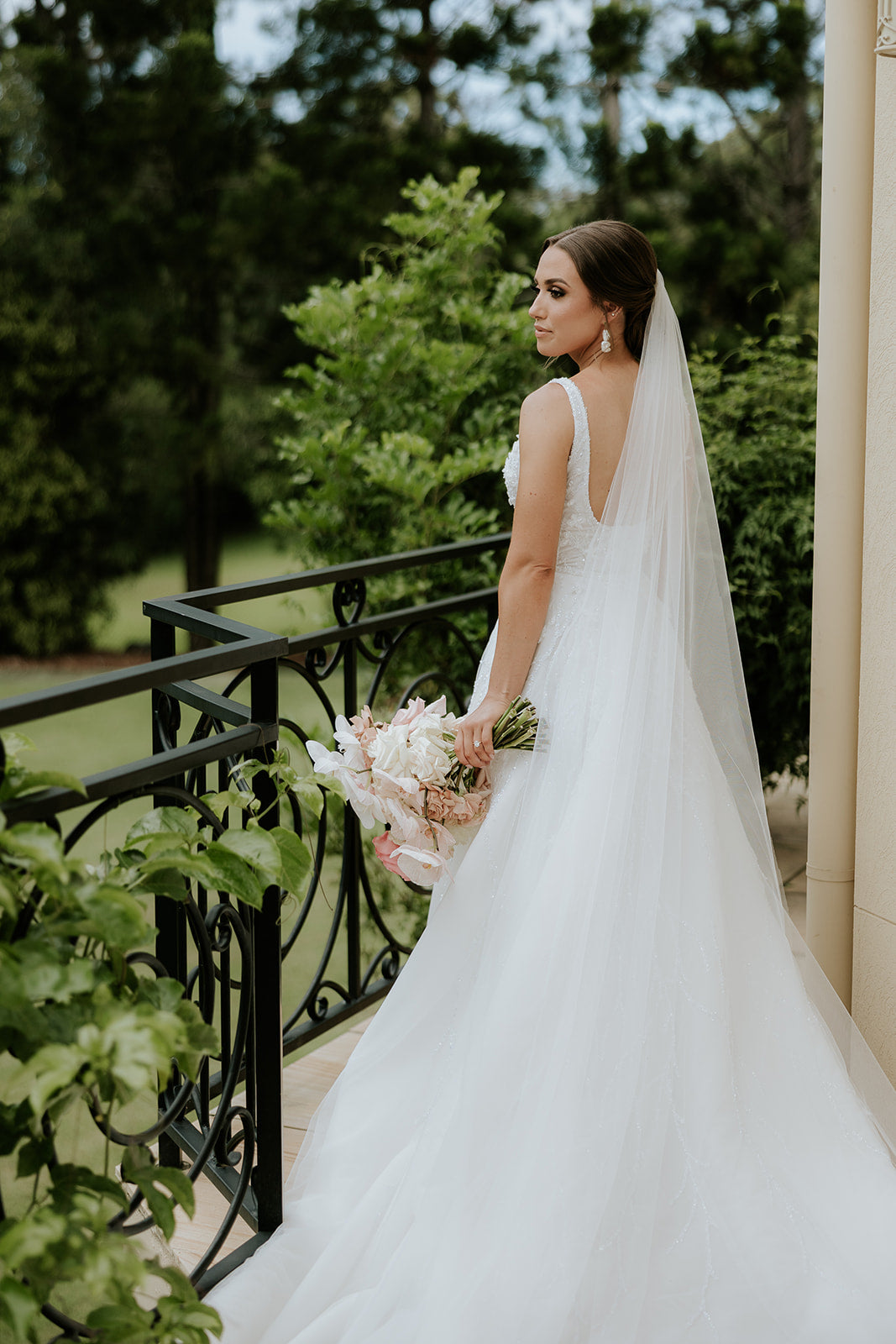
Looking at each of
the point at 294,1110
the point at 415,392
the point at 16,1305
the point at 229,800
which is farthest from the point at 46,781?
the point at 415,392

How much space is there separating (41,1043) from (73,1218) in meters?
0.17

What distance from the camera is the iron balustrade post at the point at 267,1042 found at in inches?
74.9

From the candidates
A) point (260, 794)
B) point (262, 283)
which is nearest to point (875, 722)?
point (260, 794)

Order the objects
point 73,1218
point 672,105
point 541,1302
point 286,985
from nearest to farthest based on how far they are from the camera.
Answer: point 73,1218 < point 541,1302 < point 286,985 < point 672,105

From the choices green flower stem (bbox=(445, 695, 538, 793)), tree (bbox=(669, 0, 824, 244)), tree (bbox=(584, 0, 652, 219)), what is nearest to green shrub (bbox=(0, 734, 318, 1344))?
green flower stem (bbox=(445, 695, 538, 793))

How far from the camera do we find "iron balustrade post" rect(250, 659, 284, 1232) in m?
1.90

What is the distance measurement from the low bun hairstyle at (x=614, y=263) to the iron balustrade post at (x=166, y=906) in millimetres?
960

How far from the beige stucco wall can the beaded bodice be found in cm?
53

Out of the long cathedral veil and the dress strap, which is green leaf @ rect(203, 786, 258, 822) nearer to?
the long cathedral veil

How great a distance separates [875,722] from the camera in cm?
224

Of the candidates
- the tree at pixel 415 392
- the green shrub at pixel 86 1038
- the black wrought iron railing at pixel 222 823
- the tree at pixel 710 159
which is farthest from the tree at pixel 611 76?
the green shrub at pixel 86 1038

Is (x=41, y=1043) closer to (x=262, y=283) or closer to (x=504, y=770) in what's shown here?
(x=504, y=770)

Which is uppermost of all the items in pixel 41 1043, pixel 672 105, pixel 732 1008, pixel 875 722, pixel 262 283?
pixel 672 105

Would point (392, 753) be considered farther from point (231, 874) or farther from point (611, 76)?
point (611, 76)
